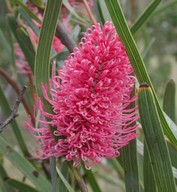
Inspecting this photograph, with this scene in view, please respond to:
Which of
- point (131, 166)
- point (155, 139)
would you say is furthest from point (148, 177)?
point (155, 139)

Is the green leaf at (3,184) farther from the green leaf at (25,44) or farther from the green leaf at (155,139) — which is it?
the green leaf at (155,139)

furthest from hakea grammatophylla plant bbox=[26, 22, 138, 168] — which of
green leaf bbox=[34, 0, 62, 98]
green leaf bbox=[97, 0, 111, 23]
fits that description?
green leaf bbox=[97, 0, 111, 23]

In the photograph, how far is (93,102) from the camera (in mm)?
626

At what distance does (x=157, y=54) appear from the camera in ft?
9.43

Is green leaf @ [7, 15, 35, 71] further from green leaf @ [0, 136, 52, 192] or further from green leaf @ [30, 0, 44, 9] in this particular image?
green leaf @ [0, 136, 52, 192]

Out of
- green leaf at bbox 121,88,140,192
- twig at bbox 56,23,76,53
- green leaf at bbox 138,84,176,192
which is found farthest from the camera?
twig at bbox 56,23,76,53

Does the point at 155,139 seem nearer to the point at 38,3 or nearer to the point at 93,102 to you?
the point at 93,102

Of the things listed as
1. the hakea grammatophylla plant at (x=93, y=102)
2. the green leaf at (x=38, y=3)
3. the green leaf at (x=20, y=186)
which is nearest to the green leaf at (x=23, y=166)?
the green leaf at (x=20, y=186)

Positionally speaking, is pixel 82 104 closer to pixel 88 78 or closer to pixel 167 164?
pixel 88 78

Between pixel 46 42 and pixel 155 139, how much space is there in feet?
0.67

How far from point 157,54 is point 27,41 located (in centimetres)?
213

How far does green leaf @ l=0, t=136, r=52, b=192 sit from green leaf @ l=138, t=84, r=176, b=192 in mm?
289

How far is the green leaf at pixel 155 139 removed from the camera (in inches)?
21.3

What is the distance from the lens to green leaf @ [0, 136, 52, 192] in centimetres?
77
